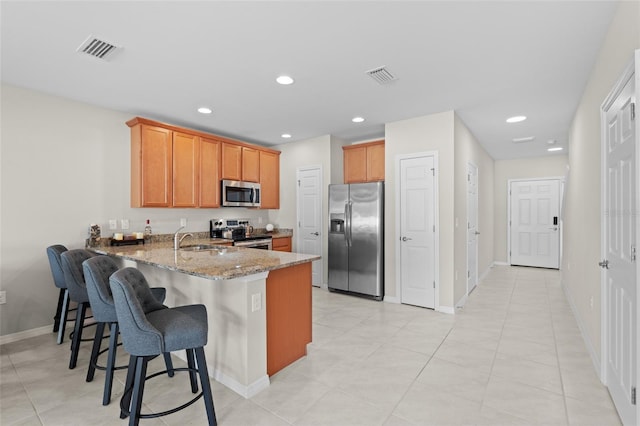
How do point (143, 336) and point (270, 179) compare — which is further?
point (270, 179)

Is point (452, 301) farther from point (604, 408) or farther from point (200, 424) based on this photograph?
point (200, 424)

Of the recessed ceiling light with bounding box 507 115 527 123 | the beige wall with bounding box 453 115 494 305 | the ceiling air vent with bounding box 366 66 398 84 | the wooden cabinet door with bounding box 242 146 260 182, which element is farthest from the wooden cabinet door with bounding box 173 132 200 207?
the recessed ceiling light with bounding box 507 115 527 123

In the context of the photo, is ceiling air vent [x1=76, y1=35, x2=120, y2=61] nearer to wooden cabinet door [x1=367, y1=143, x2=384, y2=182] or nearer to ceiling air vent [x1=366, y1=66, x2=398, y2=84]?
ceiling air vent [x1=366, y1=66, x2=398, y2=84]

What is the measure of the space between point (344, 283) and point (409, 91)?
A: 9.57 feet

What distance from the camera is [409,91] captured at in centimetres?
330

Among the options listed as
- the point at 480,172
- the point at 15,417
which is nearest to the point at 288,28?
the point at 15,417

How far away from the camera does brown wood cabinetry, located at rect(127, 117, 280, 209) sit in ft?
12.9

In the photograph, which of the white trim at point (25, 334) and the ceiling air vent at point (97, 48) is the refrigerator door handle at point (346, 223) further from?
the white trim at point (25, 334)

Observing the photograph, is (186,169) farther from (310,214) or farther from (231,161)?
(310,214)

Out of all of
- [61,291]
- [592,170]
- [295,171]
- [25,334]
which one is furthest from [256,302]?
[295,171]

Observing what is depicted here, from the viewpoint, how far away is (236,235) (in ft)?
16.6

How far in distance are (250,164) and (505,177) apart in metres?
5.97

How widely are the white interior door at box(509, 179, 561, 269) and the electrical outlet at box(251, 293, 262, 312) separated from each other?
7042 millimetres

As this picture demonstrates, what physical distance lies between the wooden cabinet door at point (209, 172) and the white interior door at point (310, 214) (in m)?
1.46
